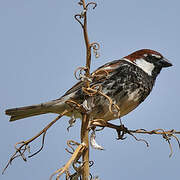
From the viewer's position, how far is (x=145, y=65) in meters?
3.96

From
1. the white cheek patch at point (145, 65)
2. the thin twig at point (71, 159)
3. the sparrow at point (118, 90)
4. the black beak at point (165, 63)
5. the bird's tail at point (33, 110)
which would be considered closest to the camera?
the thin twig at point (71, 159)

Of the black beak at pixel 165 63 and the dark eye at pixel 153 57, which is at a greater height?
the dark eye at pixel 153 57

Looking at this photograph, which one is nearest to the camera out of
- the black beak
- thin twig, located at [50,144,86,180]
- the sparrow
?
thin twig, located at [50,144,86,180]

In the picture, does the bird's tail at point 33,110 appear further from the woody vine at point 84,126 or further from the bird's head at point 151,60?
the woody vine at point 84,126

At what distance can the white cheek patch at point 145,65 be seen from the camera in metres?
3.88

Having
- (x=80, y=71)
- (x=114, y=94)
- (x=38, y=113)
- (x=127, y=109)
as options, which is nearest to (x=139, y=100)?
(x=127, y=109)

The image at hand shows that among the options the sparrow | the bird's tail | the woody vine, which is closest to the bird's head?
the sparrow

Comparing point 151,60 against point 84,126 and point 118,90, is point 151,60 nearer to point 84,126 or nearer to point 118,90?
point 118,90

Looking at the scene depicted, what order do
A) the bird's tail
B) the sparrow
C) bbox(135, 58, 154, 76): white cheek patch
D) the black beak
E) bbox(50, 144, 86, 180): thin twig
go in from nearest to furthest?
bbox(50, 144, 86, 180): thin twig
the sparrow
the bird's tail
bbox(135, 58, 154, 76): white cheek patch
the black beak

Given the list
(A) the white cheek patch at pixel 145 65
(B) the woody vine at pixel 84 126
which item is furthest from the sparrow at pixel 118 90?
(B) the woody vine at pixel 84 126

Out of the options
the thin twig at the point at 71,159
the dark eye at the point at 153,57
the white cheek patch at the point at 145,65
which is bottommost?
the thin twig at the point at 71,159

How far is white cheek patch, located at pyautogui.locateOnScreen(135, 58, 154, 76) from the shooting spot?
3.88m

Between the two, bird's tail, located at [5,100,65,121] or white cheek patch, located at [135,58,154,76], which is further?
white cheek patch, located at [135,58,154,76]

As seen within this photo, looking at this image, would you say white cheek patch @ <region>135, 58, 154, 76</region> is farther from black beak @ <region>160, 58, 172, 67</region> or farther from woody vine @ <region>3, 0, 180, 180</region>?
woody vine @ <region>3, 0, 180, 180</region>
